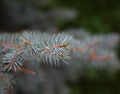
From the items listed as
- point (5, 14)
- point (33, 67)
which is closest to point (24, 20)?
point (5, 14)

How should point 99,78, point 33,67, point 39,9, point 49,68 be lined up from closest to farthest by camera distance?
point 33,67, point 49,68, point 39,9, point 99,78

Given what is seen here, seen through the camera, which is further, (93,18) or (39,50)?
(93,18)

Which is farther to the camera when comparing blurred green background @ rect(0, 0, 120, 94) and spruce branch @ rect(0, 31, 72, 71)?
blurred green background @ rect(0, 0, 120, 94)

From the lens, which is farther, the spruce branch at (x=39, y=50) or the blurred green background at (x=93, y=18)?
the blurred green background at (x=93, y=18)

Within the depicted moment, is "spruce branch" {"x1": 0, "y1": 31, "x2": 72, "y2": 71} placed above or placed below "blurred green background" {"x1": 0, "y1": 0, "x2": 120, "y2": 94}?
below

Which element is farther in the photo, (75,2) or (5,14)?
(75,2)

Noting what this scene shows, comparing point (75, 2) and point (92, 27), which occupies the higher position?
point (75, 2)

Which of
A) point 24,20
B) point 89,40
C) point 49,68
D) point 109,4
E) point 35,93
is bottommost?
point 35,93

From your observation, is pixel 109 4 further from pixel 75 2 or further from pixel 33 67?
pixel 33 67

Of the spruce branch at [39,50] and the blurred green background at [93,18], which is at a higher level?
the blurred green background at [93,18]

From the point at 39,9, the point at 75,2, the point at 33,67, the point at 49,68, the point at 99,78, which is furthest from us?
the point at 99,78

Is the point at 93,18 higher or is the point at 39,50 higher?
the point at 93,18
